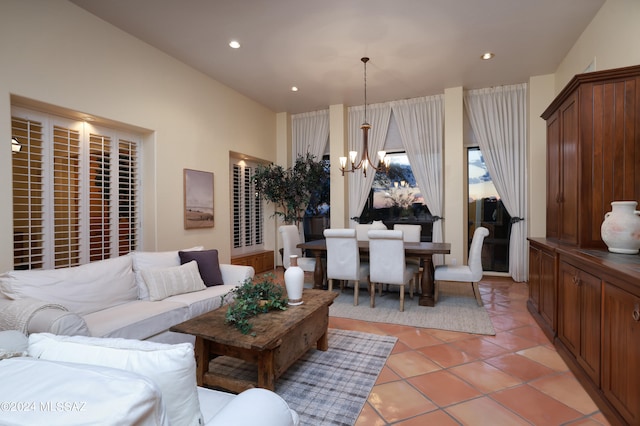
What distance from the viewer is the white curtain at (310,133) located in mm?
6602

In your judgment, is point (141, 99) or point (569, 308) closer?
point (569, 308)

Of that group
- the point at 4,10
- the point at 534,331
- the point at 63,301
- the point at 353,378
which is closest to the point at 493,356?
the point at 534,331

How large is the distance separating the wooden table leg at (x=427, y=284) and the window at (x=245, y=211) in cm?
344

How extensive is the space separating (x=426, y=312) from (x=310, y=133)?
4403 millimetres

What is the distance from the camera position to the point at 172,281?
2949 mm

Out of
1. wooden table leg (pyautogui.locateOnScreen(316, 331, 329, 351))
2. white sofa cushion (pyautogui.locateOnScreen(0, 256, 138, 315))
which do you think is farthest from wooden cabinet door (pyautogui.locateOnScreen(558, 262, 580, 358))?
white sofa cushion (pyautogui.locateOnScreen(0, 256, 138, 315))

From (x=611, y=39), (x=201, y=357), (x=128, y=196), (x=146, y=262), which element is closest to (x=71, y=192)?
(x=128, y=196)

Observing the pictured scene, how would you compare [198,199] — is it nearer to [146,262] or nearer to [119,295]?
[146,262]

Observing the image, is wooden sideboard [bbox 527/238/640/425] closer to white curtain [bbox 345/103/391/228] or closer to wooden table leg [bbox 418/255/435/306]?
wooden table leg [bbox 418/255/435/306]

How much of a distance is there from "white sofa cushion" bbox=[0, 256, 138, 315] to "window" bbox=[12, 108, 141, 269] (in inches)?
40.1

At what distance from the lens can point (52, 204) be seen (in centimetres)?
326

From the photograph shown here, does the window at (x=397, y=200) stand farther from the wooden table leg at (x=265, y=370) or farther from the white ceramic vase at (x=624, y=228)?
the wooden table leg at (x=265, y=370)

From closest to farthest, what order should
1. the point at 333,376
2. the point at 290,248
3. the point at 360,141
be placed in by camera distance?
the point at 333,376, the point at 290,248, the point at 360,141

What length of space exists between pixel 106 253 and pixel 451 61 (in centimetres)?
520
